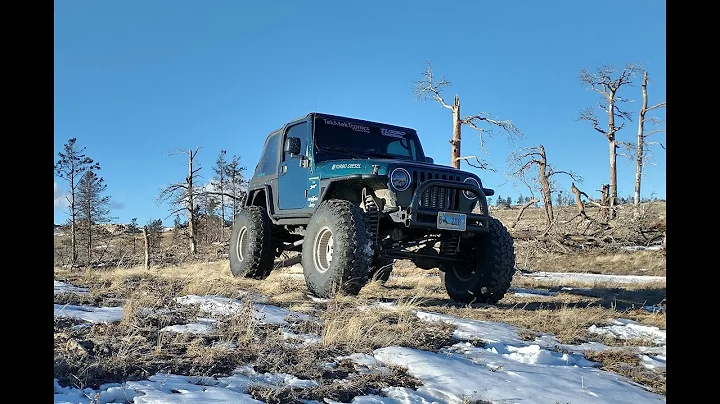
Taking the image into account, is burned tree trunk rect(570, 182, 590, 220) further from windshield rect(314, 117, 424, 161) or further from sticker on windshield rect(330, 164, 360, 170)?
sticker on windshield rect(330, 164, 360, 170)

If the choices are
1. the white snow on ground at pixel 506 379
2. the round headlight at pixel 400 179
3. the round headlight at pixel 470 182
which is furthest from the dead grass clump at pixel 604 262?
the white snow on ground at pixel 506 379

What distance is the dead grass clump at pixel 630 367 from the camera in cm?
304

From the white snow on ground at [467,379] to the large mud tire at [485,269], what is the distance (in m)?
1.97

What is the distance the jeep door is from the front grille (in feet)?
6.59

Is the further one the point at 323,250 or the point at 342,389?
the point at 323,250

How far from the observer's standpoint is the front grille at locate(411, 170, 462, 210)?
595 cm

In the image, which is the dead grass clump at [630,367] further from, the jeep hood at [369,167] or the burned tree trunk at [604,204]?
the burned tree trunk at [604,204]

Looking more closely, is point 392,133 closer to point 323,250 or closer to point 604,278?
point 323,250

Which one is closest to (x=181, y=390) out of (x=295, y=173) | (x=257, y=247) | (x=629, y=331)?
(x=629, y=331)

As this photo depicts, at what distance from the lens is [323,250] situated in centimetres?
629

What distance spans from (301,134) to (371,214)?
2.39m

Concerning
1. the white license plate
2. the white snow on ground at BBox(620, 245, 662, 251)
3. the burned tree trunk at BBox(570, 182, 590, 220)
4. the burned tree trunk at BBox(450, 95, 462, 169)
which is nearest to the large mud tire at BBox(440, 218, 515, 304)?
the white license plate

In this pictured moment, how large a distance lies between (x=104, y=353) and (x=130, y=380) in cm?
57
